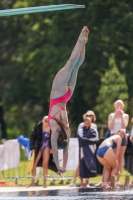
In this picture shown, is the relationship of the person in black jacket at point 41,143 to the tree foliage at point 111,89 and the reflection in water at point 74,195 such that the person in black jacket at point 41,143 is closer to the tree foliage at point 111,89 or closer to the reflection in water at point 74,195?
the reflection in water at point 74,195

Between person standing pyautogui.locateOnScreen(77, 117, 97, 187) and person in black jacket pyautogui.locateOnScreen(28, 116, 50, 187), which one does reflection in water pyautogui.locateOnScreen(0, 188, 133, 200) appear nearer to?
person standing pyautogui.locateOnScreen(77, 117, 97, 187)

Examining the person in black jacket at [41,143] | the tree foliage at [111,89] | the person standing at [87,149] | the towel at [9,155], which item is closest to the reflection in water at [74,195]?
the person standing at [87,149]

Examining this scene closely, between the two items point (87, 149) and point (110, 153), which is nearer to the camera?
point (110, 153)

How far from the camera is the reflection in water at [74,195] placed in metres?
13.0

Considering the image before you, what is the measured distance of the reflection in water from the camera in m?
13.0

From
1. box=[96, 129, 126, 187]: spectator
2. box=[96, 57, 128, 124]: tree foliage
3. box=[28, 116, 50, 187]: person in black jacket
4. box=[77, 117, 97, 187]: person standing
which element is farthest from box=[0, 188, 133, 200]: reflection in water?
box=[96, 57, 128, 124]: tree foliage

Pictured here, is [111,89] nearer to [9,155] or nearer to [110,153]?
[9,155]

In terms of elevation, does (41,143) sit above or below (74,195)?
above

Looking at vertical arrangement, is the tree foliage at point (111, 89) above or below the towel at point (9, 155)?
above

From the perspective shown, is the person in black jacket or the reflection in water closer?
the reflection in water

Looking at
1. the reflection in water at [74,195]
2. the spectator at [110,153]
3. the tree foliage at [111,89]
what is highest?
the tree foliage at [111,89]

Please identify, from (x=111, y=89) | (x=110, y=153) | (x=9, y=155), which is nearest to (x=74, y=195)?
(x=110, y=153)

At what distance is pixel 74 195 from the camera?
1377cm

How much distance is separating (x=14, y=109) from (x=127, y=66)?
19991mm
